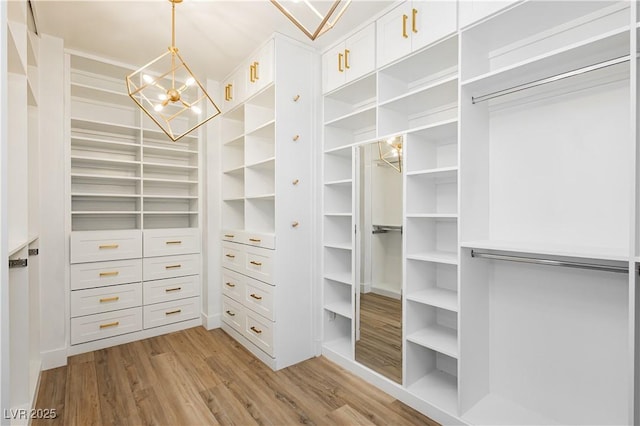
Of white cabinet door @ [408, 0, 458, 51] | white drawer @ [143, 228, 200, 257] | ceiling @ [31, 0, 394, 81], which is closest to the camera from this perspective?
white cabinet door @ [408, 0, 458, 51]

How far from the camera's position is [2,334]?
3.87ft

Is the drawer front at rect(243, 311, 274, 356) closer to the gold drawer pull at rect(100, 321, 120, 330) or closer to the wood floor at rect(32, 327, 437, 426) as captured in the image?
the wood floor at rect(32, 327, 437, 426)

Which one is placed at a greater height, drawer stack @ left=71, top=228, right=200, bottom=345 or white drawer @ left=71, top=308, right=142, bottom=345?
drawer stack @ left=71, top=228, right=200, bottom=345

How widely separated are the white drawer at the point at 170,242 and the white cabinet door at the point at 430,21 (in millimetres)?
2895

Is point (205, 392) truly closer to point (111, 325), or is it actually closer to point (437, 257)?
point (111, 325)

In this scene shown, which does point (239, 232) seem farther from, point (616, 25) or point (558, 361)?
point (616, 25)

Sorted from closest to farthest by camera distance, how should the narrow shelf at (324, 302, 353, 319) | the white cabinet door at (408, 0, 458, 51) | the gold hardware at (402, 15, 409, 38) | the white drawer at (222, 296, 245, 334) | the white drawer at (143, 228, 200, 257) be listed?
the white cabinet door at (408, 0, 458, 51)
the gold hardware at (402, 15, 409, 38)
the narrow shelf at (324, 302, 353, 319)
the white drawer at (222, 296, 245, 334)
the white drawer at (143, 228, 200, 257)

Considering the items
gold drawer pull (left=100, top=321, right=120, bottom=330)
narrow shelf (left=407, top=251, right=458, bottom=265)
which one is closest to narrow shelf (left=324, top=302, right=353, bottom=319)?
narrow shelf (left=407, top=251, right=458, bottom=265)

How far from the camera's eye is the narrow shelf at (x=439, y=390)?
201 centimetres

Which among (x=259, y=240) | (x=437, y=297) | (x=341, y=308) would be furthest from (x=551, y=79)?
(x=259, y=240)

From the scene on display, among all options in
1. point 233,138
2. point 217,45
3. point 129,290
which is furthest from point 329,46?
point 129,290

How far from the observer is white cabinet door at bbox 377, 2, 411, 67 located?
215 centimetres

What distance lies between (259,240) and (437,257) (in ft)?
5.06

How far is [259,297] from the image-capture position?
2881 mm
